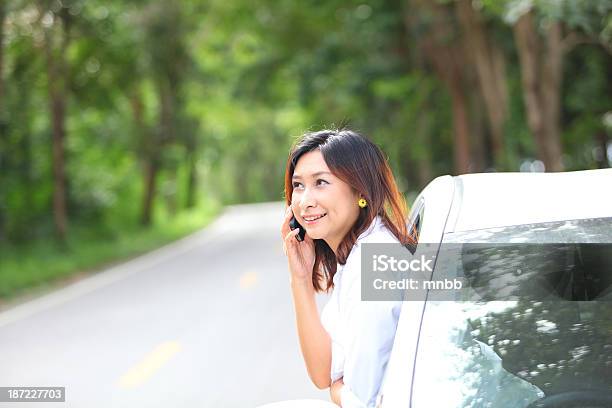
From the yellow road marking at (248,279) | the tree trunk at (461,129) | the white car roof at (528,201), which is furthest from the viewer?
the tree trunk at (461,129)

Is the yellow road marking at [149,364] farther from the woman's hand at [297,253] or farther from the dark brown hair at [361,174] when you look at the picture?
the dark brown hair at [361,174]

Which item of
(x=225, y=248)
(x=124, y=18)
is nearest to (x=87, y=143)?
(x=124, y=18)

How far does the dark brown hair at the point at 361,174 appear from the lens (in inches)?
105

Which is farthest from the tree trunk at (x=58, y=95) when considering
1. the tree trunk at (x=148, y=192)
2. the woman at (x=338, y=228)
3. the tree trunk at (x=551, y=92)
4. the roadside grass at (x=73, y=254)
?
the woman at (x=338, y=228)

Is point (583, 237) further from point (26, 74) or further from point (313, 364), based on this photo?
point (26, 74)

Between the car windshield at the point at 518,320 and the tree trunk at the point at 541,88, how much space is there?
13547mm

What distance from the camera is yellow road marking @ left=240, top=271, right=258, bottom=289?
13931 mm

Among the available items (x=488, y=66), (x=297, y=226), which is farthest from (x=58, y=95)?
(x=297, y=226)

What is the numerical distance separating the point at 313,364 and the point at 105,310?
9.92m

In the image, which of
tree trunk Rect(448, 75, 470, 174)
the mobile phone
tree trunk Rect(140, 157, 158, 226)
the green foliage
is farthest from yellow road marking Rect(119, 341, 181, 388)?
tree trunk Rect(140, 157, 158, 226)

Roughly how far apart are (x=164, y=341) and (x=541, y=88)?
30.5 feet

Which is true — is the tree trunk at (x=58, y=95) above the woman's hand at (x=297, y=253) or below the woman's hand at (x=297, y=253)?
above

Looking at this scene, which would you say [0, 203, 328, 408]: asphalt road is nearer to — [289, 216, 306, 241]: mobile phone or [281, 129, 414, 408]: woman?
[289, 216, 306, 241]: mobile phone

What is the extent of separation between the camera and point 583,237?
7.67 feet
